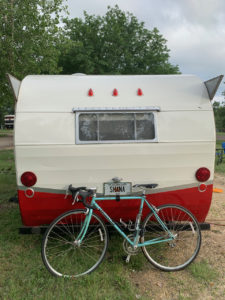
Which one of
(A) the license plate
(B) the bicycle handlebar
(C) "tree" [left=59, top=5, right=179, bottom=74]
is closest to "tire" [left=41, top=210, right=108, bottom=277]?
(B) the bicycle handlebar

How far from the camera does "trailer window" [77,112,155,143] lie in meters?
3.60

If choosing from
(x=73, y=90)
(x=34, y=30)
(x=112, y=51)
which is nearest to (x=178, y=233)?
(x=73, y=90)

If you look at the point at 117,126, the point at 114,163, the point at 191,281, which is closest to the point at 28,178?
the point at 114,163

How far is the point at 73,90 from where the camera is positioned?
373 centimetres

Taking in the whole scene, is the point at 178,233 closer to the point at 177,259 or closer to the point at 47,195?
the point at 177,259

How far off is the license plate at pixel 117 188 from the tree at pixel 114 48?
15.7 metres

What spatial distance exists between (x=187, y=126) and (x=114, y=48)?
58.8 ft

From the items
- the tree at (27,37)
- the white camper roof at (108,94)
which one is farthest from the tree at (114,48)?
the white camper roof at (108,94)

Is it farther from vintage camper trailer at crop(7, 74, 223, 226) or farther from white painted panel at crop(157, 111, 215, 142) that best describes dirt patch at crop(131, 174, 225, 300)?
white painted panel at crop(157, 111, 215, 142)

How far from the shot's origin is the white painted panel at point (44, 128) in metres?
3.43

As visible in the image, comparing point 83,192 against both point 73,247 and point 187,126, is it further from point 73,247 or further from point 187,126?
point 187,126

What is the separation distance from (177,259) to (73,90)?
283 cm

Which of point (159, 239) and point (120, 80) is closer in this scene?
point (159, 239)

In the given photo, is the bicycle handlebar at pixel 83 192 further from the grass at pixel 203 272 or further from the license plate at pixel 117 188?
the grass at pixel 203 272
